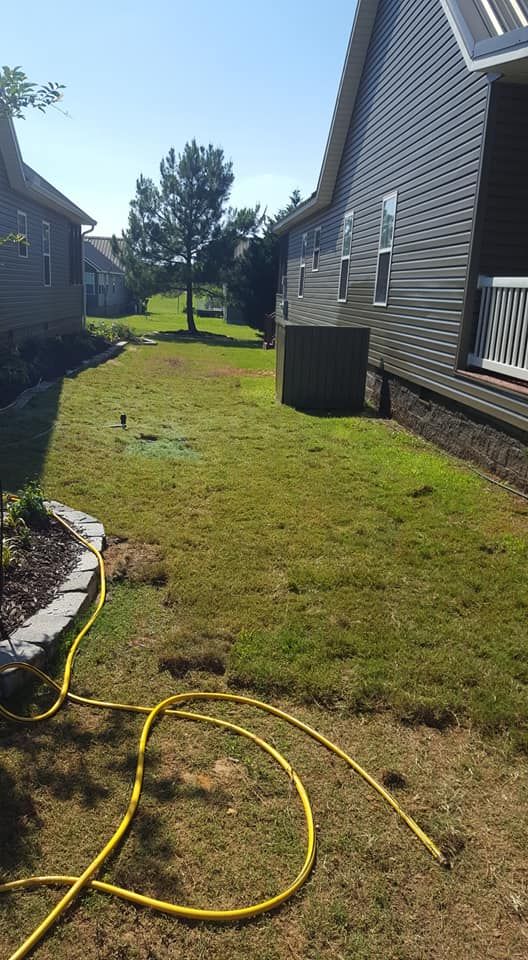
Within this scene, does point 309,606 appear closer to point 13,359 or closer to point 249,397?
point 249,397

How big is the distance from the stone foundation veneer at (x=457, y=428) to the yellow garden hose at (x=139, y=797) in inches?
158

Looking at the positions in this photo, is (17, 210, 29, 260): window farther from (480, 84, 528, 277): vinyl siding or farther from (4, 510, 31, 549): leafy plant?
(4, 510, 31, 549): leafy plant

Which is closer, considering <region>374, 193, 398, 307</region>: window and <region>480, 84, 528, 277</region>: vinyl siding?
<region>480, 84, 528, 277</region>: vinyl siding

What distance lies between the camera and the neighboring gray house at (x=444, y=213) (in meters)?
6.53

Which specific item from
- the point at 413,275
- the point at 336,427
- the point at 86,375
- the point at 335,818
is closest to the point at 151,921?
the point at 335,818

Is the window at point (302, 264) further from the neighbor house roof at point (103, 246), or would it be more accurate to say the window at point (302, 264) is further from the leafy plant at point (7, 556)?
the neighbor house roof at point (103, 246)

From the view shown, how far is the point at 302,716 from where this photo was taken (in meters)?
3.05

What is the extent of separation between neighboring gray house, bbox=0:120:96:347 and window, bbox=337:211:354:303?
5954 millimetres

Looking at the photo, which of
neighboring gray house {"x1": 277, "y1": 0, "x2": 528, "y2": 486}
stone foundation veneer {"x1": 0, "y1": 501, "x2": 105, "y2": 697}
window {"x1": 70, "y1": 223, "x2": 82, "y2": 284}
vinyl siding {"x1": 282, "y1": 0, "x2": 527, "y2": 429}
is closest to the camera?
stone foundation veneer {"x1": 0, "y1": 501, "x2": 105, "y2": 697}

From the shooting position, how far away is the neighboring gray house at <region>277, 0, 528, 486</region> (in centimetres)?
653

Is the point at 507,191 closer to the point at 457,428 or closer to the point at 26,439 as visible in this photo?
the point at 457,428

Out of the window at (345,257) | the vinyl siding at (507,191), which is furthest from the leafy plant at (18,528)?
the window at (345,257)

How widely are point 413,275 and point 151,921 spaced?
844cm

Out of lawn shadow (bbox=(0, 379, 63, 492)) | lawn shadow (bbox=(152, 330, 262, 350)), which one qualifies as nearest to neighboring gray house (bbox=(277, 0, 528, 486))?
lawn shadow (bbox=(0, 379, 63, 492))
